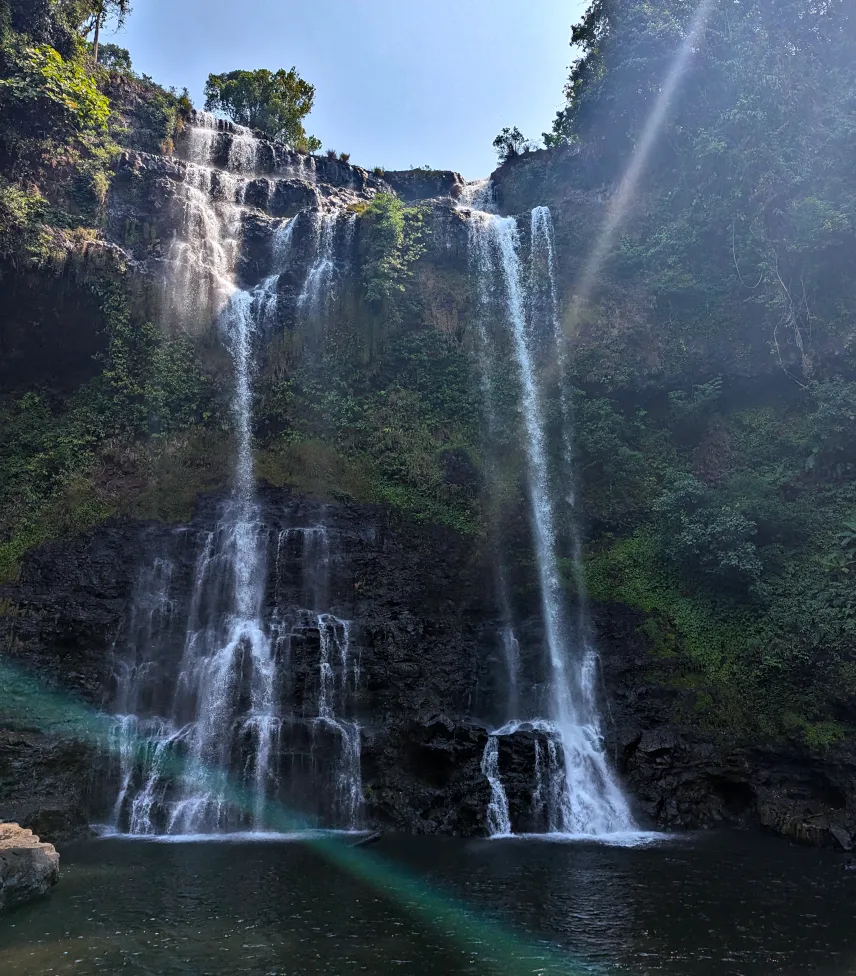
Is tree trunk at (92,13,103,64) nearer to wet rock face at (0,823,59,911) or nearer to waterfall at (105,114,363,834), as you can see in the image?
waterfall at (105,114,363,834)

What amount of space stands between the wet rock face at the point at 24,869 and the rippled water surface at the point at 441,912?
29cm

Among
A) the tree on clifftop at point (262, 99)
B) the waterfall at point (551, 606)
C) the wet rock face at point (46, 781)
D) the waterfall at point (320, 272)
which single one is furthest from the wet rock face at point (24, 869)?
the tree on clifftop at point (262, 99)

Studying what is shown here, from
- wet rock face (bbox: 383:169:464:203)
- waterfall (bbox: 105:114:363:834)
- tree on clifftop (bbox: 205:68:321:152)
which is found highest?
tree on clifftop (bbox: 205:68:321:152)

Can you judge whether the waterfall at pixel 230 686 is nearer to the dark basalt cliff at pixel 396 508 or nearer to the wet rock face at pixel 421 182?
the dark basalt cliff at pixel 396 508

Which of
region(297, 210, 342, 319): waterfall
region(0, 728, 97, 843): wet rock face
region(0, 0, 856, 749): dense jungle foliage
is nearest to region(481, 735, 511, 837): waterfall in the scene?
region(0, 0, 856, 749): dense jungle foliage

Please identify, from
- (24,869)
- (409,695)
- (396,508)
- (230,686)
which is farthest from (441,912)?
(396,508)

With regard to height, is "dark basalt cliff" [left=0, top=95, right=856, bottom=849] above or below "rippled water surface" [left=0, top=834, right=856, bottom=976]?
above

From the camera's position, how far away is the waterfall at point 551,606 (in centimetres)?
1550

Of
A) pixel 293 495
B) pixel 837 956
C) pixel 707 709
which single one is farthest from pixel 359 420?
pixel 837 956

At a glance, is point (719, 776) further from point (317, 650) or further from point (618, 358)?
point (618, 358)

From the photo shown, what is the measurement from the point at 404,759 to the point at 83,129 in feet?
91.9

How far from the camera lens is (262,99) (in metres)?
41.1

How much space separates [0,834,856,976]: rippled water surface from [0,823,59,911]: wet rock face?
0.29 meters

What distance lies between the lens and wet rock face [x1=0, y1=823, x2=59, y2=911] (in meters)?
9.91
